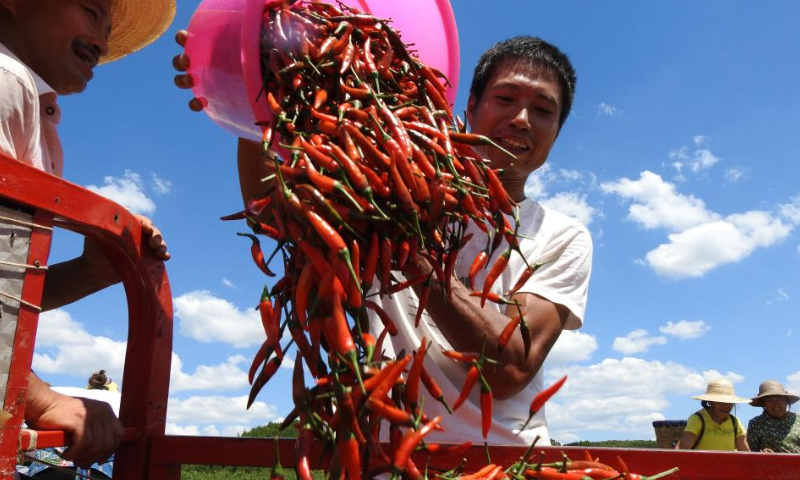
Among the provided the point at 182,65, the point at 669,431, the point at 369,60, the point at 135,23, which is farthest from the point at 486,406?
the point at 669,431

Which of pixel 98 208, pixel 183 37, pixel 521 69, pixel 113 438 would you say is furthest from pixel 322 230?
pixel 521 69

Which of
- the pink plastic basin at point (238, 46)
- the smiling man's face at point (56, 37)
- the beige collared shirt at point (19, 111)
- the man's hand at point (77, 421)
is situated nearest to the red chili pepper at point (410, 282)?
the pink plastic basin at point (238, 46)

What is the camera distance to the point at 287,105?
Answer: 164 cm

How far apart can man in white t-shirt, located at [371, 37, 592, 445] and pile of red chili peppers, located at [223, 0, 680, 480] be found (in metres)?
0.32

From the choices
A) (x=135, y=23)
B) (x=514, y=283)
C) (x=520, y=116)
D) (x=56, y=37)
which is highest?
(x=135, y=23)

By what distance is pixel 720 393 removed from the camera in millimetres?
7281

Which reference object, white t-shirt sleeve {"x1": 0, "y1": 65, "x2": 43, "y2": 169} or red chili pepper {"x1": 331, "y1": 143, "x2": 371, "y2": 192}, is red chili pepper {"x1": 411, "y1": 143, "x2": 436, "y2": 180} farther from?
white t-shirt sleeve {"x1": 0, "y1": 65, "x2": 43, "y2": 169}

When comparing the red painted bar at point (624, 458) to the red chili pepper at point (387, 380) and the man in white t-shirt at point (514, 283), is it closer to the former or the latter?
the red chili pepper at point (387, 380)

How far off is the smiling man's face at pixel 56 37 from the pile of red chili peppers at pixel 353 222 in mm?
874

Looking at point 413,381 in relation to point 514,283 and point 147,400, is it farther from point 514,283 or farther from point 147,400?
point 514,283

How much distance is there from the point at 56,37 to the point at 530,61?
1.67m

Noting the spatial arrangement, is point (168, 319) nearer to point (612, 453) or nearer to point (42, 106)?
point (42, 106)

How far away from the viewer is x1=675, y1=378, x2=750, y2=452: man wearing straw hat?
675cm

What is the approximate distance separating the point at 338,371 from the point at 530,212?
142 centimetres
